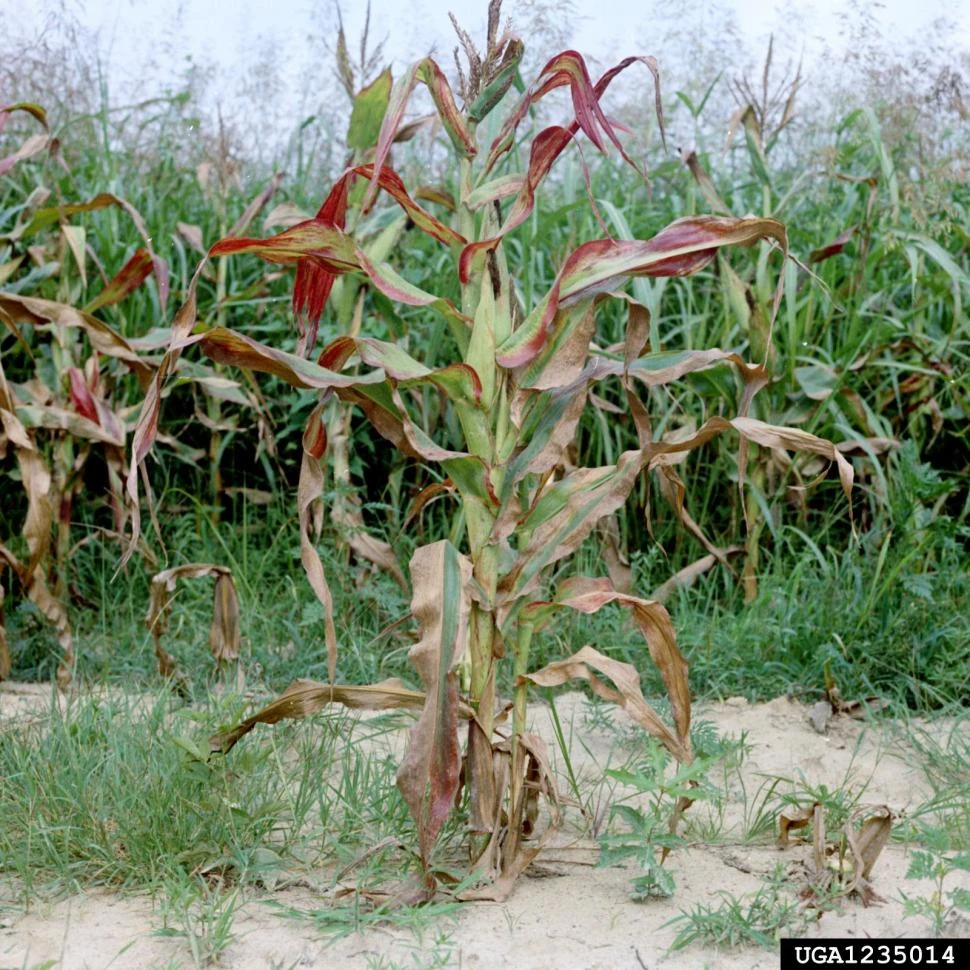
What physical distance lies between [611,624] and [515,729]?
145cm

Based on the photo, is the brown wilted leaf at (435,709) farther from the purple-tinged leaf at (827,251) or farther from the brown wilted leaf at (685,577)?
the purple-tinged leaf at (827,251)

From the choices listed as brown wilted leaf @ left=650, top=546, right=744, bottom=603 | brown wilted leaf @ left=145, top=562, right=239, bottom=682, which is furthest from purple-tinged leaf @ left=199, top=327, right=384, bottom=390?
brown wilted leaf @ left=650, top=546, right=744, bottom=603

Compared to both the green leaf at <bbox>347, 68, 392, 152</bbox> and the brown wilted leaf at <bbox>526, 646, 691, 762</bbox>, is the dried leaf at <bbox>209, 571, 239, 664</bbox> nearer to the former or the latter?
the brown wilted leaf at <bbox>526, 646, 691, 762</bbox>

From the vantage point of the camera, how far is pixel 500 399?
82.8 inches

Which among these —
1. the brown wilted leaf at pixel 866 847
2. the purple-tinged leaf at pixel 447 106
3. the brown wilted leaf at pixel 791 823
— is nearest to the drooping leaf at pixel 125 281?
the purple-tinged leaf at pixel 447 106

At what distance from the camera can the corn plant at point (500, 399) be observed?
6.47 ft

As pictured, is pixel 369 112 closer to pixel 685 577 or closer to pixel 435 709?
pixel 685 577

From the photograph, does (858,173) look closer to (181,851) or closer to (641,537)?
(641,537)

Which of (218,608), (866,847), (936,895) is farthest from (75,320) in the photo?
(936,895)

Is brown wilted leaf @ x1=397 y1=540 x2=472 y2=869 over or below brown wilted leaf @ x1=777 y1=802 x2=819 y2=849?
over

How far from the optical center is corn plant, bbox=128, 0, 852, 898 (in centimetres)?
197

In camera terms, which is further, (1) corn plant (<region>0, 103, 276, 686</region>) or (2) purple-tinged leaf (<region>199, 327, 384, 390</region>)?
(1) corn plant (<region>0, 103, 276, 686</region>)

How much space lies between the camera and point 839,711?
3.06 m

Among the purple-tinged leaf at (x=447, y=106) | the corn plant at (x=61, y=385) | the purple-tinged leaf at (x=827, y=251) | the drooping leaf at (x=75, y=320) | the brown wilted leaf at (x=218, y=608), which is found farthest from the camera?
the purple-tinged leaf at (x=827, y=251)
